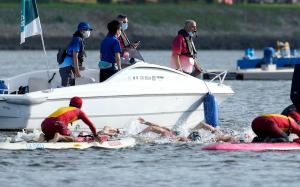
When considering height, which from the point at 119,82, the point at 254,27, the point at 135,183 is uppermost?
the point at 254,27

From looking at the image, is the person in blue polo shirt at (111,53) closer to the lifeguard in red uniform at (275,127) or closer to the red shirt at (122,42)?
the red shirt at (122,42)

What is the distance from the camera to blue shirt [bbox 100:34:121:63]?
2681 cm

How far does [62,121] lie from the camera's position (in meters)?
24.2

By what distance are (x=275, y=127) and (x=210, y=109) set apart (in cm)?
381

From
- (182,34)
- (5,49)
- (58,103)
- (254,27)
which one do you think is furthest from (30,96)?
(254,27)

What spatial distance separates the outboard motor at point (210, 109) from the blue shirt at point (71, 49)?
9.42 feet

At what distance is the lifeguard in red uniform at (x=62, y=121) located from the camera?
24.2 metres

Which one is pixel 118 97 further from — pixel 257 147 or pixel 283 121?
pixel 283 121

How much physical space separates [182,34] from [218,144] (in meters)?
4.54

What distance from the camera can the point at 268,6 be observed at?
119 metres

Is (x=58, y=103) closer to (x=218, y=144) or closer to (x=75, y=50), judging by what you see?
(x=75, y=50)

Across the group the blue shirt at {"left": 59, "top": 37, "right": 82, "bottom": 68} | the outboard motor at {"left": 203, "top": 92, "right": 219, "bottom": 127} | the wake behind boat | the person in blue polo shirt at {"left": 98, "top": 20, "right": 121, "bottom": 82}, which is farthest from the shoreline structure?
the wake behind boat

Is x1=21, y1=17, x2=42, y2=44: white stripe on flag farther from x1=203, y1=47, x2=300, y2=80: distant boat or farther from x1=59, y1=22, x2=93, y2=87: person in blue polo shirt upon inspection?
x1=203, y1=47, x2=300, y2=80: distant boat

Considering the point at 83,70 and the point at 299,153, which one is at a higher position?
the point at 83,70
